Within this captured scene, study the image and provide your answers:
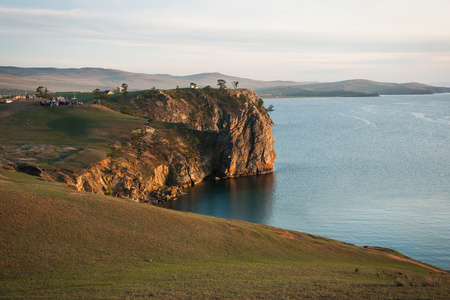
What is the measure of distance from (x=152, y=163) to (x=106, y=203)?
3881cm

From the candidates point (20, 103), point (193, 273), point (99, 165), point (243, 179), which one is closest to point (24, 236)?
point (193, 273)

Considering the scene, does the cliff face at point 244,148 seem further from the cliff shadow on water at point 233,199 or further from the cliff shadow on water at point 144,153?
the cliff shadow on water at point 233,199

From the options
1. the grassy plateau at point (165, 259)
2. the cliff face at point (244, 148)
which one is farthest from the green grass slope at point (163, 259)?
the cliff face at point (244, 148)

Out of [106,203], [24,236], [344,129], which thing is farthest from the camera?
[344,129]

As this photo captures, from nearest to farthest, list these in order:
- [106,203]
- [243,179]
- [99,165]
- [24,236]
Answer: [24,236] → [106,203] → [99,165] → [243,179]

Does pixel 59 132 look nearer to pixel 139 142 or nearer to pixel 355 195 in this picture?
pixel 139 142

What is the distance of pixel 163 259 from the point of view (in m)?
27.9

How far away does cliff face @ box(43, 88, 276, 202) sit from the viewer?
205 feet

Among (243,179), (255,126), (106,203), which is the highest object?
(255,126)

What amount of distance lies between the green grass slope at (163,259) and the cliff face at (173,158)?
779 inches

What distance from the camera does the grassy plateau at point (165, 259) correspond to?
21.4 meters

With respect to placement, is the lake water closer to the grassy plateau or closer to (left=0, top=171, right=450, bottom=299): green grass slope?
the grassy plateau

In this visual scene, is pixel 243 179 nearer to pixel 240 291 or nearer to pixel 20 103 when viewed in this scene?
pixel 20 103

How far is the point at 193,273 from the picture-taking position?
82.6 ft
